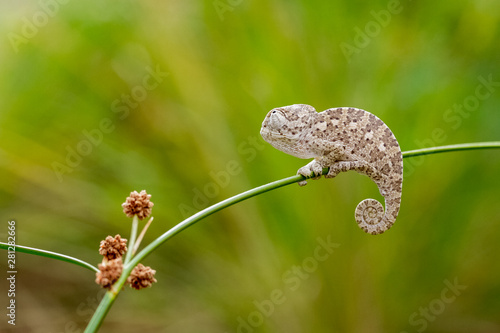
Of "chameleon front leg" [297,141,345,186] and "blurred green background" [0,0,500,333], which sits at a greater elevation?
"blurred green background" [0,0,500,333]

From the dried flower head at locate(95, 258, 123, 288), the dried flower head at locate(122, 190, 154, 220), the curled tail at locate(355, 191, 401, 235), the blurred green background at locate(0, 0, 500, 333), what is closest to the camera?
the dried flower head at locate(95, 258, 123, 288)

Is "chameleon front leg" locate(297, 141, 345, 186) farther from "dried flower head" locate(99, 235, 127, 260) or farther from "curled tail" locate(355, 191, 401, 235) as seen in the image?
"dried flower head" locate(99, 235, 127, 260)

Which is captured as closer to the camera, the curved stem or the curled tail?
the curved stem

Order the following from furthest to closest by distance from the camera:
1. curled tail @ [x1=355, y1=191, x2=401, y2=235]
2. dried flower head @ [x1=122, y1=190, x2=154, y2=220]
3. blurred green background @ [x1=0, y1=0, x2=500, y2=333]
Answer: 1. blurred green background @ [x1=0, y1=0, x2=500, y2=333]
2. curled tail @ [x1=355, y1=191, x2=401, y2=235]
3. dried flower head @ [x1=122, y1=190, x2=154, y2=220]

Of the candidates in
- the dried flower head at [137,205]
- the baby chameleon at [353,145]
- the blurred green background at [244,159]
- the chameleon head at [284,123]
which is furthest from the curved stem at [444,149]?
the blurred green background at [244,159]

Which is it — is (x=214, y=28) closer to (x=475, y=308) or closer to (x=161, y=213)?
(x=161, y=213)

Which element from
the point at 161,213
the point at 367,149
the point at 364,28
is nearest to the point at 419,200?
the point at 364,28

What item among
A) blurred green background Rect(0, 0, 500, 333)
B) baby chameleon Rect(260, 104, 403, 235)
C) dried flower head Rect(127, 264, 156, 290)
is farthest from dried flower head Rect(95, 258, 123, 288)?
blurred green background Rect(0, 0, 500, 333)
